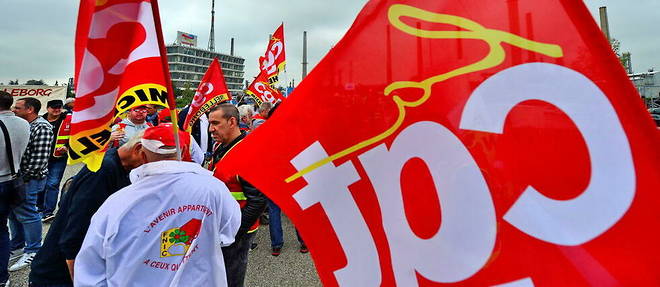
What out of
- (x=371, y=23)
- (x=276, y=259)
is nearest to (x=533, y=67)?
(x=371, y=23)

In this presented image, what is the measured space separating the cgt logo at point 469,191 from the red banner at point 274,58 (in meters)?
7.52

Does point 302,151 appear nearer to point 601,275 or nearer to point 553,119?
point 553,119

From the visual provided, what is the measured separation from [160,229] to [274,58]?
24.8 feet

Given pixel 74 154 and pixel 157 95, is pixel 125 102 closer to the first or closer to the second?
pixel 157 95

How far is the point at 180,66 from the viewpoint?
101500mm

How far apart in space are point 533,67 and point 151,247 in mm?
1671

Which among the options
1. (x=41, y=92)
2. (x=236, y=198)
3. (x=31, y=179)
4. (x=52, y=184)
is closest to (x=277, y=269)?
(x=236, y=198)

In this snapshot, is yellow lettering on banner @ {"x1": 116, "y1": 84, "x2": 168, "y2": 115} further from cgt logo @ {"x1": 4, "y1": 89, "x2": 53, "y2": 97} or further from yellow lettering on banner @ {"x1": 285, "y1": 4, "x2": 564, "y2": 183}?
cgt logo @ {"x1": 4, "y1": 89, "x2": 53, "y2": 97}

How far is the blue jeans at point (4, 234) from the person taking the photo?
3.04m

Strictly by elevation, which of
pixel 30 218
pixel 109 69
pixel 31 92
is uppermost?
pixel 31 92

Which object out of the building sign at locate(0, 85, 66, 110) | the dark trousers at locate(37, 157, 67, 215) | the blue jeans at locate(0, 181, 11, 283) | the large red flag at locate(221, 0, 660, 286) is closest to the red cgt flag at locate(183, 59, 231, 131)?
the dark trousers at locate(37, 157, 67, 215)

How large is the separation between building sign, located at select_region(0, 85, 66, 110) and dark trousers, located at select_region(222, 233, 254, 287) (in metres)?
11.6

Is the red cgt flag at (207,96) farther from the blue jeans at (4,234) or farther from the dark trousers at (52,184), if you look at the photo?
the blue jeans at (4,234)

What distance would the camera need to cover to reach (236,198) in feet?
7.74
